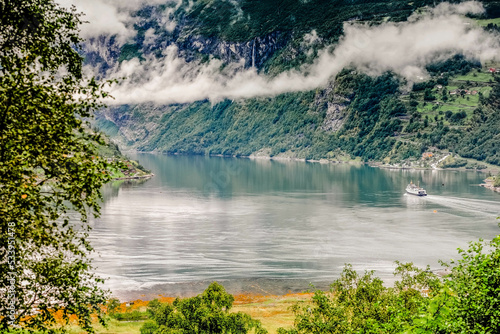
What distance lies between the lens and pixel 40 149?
14.1 m

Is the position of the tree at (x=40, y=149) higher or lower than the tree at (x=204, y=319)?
higher

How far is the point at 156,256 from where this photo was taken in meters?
108

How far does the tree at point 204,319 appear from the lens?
1736 inches

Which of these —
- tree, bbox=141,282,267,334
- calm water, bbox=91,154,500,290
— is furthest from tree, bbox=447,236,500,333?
calm water, bbox=91,154,500,290

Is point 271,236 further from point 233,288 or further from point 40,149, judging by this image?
point 40,149

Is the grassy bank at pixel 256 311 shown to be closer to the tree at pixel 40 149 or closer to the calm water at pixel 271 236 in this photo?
the calm water at pixel 271 236

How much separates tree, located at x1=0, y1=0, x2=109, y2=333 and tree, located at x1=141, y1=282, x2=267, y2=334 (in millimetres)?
28060

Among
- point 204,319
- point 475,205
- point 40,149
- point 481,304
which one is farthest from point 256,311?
point 475,205

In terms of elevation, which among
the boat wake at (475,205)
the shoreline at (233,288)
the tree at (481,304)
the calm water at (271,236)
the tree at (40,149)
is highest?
the tree at (40,149)

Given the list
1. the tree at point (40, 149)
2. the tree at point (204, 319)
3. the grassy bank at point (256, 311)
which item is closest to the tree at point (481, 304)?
the tree at point (40, 149)

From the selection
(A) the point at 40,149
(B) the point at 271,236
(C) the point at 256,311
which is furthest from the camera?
(B) the point at 271,236

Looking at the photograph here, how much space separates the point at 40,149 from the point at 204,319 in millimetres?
33508

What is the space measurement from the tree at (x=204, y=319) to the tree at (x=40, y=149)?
2806cm

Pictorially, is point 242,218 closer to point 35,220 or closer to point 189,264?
point 189,264
